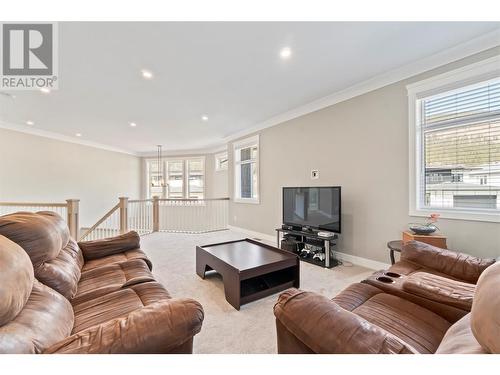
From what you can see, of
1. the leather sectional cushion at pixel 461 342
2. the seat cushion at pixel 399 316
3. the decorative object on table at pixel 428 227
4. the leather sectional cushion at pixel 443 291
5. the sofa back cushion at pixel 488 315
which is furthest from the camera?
the decorative object on table at pixel 428 227

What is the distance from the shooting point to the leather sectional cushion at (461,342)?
0.81 meters

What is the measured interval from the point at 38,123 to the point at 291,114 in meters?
5.36

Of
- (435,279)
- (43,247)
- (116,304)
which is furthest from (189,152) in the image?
(435,279)

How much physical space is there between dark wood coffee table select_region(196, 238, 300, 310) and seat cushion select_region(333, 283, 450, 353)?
3.26ft

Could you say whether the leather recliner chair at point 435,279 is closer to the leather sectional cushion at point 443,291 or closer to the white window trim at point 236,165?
the leather sectional cushion at point 443,291

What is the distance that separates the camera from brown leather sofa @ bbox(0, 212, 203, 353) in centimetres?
87

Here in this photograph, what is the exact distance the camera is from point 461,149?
2.61m

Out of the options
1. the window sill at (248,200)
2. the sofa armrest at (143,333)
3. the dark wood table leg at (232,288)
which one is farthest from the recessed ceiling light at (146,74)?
the window sill at (248,200)

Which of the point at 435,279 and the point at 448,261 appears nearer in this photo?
the point at 435,279

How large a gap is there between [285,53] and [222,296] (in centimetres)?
268

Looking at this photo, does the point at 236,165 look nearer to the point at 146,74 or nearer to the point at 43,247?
the point at 146,74

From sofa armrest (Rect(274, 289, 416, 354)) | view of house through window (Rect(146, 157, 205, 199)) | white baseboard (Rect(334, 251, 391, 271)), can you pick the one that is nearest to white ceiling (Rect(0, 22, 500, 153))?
sofa armrest (Rect(274, 289, 416, 354))

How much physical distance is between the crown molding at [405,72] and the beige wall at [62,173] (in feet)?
18.8
